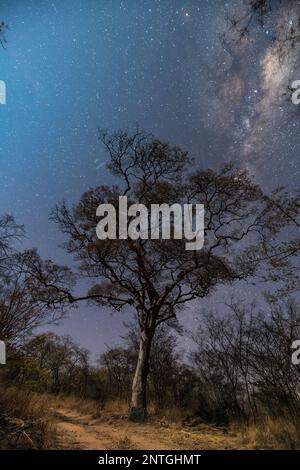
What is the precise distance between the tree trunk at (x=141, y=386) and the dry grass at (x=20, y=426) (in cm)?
504

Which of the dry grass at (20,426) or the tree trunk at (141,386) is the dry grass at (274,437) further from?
the tree trunk at (141,386)

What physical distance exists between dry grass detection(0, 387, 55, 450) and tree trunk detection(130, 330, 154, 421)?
5042 millimetres

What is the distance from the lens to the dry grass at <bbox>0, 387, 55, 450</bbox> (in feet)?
16.3

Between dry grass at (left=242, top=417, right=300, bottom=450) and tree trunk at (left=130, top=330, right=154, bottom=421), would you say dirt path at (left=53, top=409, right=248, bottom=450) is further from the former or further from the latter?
tree trunk at (left=130, top=330, right=154, bottom=421)

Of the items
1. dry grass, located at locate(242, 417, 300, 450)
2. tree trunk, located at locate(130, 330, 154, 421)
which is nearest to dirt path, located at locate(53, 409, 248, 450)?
dry grass, located at locate(242, 417, 300, 450)

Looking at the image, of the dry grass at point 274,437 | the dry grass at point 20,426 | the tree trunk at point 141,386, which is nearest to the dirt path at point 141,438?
the dry grass at point 274,437

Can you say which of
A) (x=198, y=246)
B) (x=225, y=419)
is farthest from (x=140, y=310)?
(x=225, y=419)

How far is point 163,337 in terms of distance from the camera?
1046 inches

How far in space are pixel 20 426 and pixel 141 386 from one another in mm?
8583

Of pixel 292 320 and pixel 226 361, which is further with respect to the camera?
pixel 226 361

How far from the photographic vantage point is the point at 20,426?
212 inches

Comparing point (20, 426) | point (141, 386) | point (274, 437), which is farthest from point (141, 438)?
point (141, 386)
